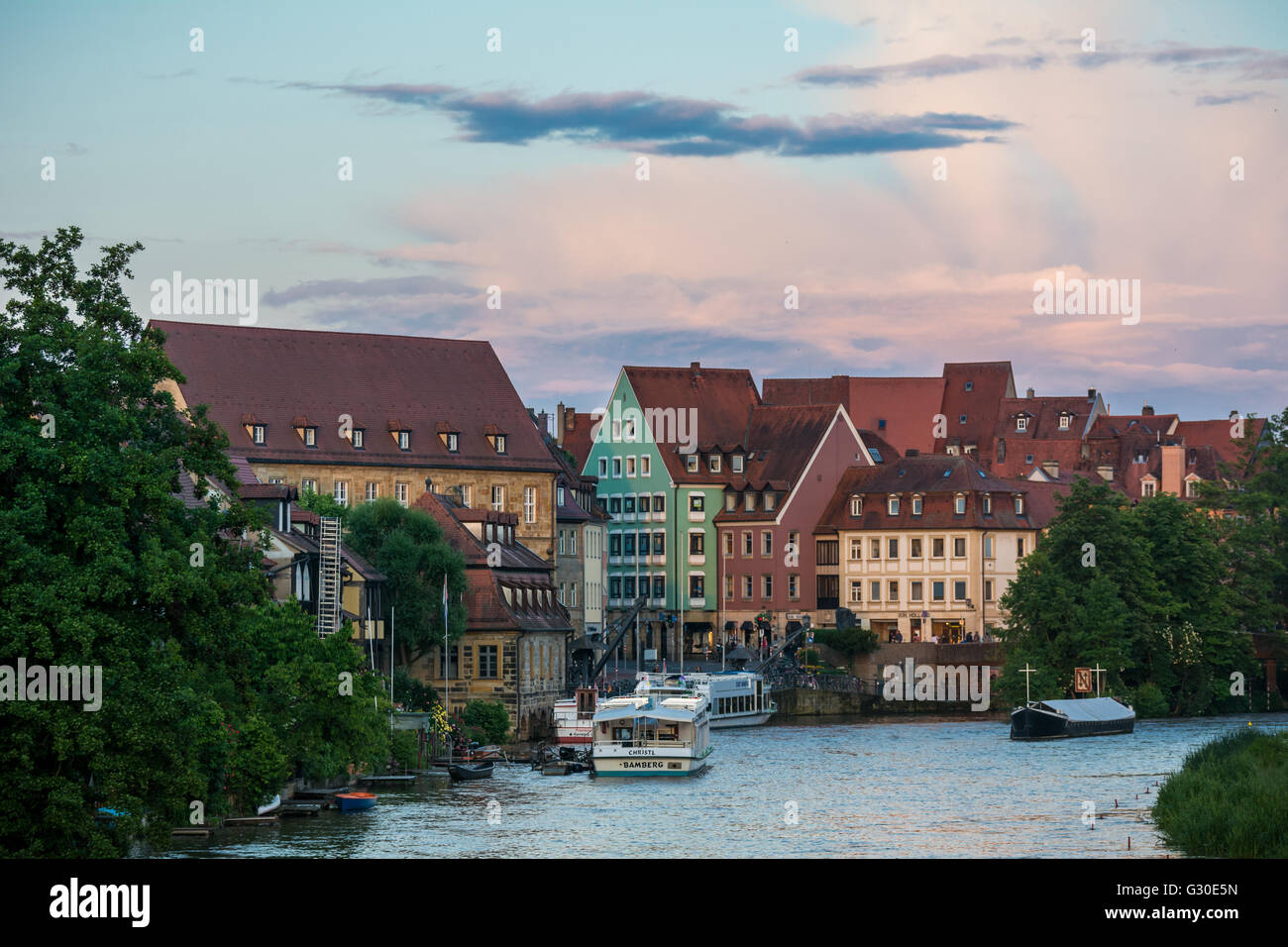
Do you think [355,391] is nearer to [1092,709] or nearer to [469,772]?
[1092,709]

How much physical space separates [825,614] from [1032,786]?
5954cm

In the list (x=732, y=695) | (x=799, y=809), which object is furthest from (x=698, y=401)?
(x=799, y=809)

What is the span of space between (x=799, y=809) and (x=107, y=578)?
26143 mm

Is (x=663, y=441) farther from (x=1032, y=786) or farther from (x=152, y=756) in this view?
(x=152, y=756)

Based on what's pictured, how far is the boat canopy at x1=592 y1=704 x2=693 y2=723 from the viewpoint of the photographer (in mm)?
66312

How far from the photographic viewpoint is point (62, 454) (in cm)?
3072

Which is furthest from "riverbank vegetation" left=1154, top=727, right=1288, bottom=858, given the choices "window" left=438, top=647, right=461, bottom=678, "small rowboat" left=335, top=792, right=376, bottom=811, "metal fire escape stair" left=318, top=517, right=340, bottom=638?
"window" left=438, top=647, right=461, bottom=678

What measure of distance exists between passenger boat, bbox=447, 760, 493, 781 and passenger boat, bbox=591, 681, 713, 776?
394 cm

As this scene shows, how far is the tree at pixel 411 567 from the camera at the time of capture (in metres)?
75.4

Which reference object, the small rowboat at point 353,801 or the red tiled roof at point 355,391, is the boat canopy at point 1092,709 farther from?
the small rowboat at point 353,801

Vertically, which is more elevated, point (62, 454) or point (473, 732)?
point (62, 454)

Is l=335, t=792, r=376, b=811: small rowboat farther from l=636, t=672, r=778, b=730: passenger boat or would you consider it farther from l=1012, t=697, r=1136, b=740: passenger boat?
l=1012, t=697, r=1136, b=740: passenger boat

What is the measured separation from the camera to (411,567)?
76.2m
